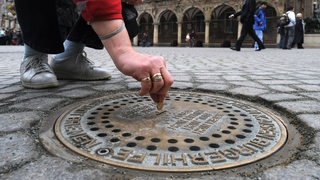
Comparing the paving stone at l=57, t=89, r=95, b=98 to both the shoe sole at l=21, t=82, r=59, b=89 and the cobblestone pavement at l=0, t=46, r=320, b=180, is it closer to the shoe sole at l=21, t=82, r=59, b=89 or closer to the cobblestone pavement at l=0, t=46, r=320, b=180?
the cobblestone pavement at l=0, t=46, r=320, b=180

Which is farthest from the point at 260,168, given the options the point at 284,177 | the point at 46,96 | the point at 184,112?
the point at 46,96

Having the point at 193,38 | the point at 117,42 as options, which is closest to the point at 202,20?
the point at 193,38

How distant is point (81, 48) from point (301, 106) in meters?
1.85

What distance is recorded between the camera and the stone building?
24014 millimetres

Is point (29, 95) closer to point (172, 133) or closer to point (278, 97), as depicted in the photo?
point (172, 133)

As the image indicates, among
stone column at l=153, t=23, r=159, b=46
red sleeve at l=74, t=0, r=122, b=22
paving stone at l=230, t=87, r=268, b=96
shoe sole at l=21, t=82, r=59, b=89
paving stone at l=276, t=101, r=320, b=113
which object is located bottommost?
paving stone at l=276, t=101, r=320, b=113

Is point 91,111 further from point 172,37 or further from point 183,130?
point 172,37

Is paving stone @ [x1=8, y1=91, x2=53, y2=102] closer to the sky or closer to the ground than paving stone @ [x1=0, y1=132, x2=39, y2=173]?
closer to the sky

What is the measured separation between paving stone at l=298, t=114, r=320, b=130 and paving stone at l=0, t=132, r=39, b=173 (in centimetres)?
129

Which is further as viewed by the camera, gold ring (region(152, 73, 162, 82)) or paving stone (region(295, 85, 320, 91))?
paving stone (region(295, 85, 320, 91))

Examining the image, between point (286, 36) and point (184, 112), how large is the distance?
493 inches

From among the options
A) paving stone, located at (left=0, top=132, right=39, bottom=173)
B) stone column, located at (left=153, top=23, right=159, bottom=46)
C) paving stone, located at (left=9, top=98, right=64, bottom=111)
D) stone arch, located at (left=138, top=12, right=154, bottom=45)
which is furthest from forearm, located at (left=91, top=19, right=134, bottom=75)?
stone arch, located at (left=138, top=12, right=154, bottom=45)

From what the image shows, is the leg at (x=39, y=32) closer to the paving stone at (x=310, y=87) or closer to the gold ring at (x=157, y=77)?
the gold ring at (x=157, y=77)

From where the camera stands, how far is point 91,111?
5.66 ft
